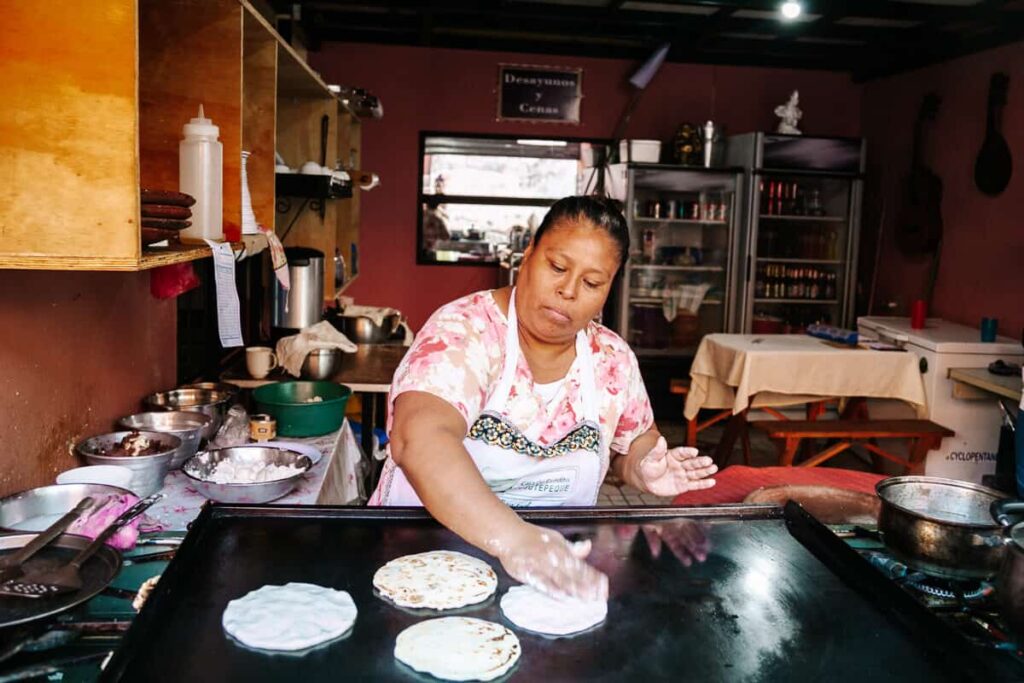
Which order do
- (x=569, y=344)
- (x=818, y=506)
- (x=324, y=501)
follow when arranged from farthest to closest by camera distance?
1. (x=324, y=501)
2. (x=818, y=506)
3. (x=569, y=344)

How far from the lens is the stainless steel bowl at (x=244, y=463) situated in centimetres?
226

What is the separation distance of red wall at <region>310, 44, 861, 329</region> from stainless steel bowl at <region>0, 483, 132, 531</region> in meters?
5.56

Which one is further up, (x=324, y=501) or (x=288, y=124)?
(x=288, y=124)

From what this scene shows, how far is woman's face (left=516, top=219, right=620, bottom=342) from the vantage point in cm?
183

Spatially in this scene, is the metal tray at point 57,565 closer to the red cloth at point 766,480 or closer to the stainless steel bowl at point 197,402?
the stainless steel bowl at point 197,402

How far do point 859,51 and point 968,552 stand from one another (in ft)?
21.4

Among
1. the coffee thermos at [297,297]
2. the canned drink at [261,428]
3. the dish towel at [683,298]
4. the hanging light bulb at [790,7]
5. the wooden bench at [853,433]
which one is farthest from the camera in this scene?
the dish towel at [683,298]

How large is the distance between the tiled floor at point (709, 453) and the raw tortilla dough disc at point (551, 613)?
3.33 m

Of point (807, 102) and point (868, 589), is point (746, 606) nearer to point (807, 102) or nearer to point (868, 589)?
point (868, 589)

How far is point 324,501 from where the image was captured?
2.70m

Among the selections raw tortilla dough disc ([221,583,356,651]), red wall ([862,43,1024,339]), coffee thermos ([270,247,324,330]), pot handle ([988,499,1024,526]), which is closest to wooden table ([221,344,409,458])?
coffee thermos ([270,247,324,330])

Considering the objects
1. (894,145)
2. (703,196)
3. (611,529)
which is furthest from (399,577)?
(894,145)

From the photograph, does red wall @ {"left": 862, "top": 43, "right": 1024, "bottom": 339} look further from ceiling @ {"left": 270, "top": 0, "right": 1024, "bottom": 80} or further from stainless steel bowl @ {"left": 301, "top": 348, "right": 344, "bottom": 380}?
stainless steel bowl @ {"left": 301, "top": 348, "right": 344, "bottom": 380}

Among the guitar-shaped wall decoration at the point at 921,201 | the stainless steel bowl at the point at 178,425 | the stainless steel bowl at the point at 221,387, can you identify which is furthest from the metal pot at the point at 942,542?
the guitar-shaped wall decoration at the point at 921,201
